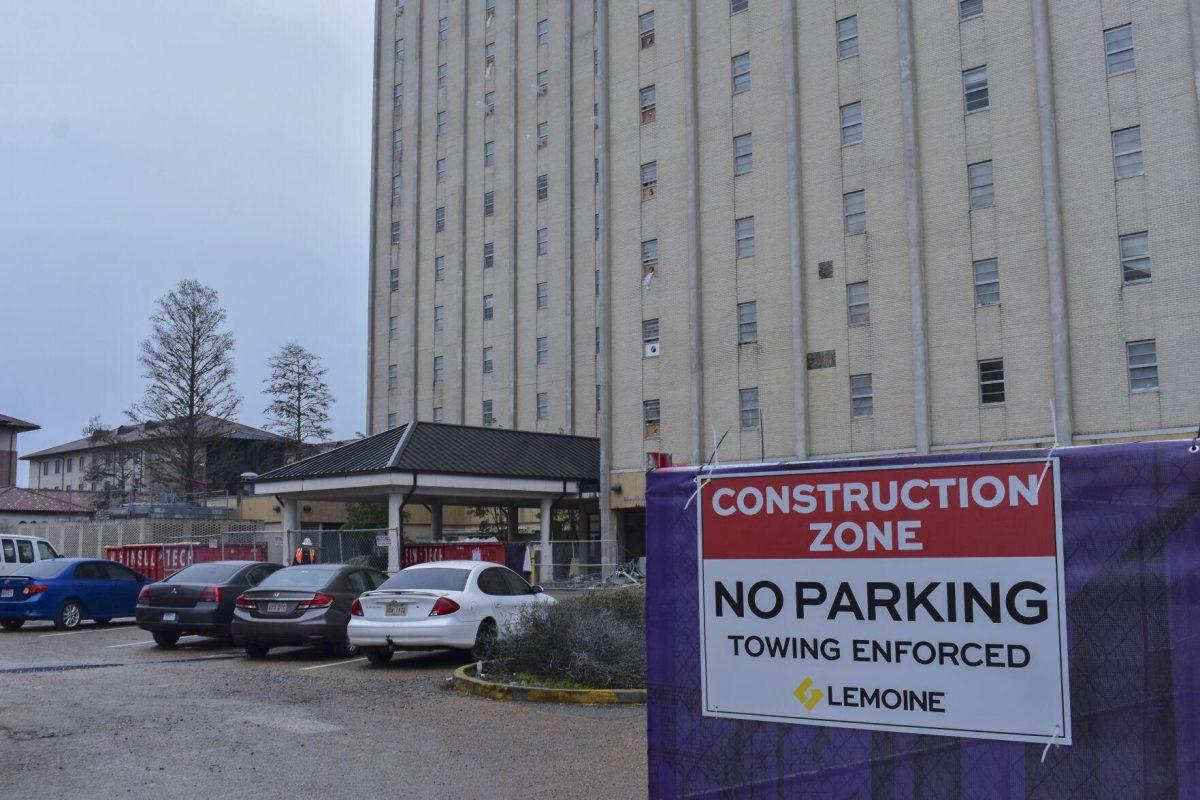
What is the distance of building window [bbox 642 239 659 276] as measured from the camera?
139 ft

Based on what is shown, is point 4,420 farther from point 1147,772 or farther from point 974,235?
point 1147,772

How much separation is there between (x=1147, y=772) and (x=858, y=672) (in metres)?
1.08

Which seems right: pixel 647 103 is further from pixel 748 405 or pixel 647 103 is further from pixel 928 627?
pixel 928 627

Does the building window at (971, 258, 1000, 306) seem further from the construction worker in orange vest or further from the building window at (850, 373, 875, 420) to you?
the construction worker in orange vest

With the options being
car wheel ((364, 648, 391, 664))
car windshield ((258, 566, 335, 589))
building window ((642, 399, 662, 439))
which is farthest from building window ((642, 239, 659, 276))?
car wheel ((364, 648, 391, 664))

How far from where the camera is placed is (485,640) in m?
15.5

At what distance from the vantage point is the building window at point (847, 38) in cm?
3756

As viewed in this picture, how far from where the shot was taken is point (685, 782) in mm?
4938

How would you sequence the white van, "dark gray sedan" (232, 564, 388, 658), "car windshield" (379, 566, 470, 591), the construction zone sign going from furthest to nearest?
1. the white van
2. "dark gray sedan" (232, 564, 388, 658)
3. "car windshield" (379, 566, 470, 591)
4. the construction zone sign

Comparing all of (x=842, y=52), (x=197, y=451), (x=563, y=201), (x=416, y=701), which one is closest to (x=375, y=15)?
(x=563, y=201)

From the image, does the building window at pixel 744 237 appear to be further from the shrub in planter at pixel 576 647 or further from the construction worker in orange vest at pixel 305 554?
the shrub in planter at pixel 576 647

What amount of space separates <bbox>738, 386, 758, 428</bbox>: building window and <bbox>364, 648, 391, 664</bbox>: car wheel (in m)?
24.0

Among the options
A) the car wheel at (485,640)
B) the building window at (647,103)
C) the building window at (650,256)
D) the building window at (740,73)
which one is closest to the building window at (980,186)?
the building window at (740,73)

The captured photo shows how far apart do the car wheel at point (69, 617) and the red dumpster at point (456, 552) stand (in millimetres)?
9316
